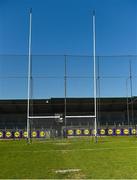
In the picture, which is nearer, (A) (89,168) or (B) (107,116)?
(A) (89,168)

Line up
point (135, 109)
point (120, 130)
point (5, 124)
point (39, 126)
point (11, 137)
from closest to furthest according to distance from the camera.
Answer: point (11, 137) < point (120, 130) < point (39, 126) < point (5, 124) < point (135, 109)

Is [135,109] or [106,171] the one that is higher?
[135,109]

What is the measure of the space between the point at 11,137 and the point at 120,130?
870 centimetres

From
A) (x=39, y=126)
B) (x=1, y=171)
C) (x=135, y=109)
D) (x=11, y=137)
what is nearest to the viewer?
(x=1, y=171)

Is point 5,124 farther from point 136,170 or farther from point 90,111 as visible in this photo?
point 136,170

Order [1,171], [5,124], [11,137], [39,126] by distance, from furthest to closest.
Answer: [5,124]
[39,126]
[11,137]
[1,171]

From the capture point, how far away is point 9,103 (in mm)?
34344

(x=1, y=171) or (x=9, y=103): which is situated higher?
(x=9, y=103)

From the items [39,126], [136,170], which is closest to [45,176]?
[136,170]

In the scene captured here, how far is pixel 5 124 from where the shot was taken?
33.9 metres

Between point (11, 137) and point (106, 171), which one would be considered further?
point (11, 137)

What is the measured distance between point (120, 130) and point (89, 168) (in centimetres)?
→ 2079

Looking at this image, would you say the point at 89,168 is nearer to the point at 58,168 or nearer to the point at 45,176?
the point at 58,168

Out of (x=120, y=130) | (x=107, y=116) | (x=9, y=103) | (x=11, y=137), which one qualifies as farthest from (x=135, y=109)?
(x=11, y=137)
